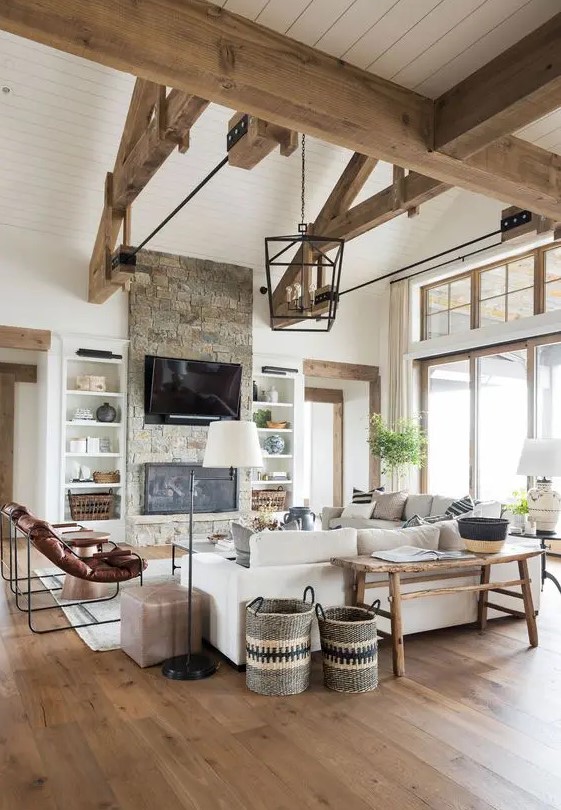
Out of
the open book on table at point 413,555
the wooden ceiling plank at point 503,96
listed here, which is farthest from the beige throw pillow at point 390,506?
the wooden ceiling plank at point 503,96

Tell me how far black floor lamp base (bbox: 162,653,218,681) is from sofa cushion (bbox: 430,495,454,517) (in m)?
3.98

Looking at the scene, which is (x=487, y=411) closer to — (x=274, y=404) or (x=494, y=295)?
(x=494, y=295)

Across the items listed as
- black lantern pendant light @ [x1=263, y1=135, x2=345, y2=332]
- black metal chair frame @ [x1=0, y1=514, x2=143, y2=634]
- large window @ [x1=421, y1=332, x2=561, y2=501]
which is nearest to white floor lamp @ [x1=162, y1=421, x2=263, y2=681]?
black metal chair frame @ [x1=0, y1=514, x2=143, y2=634]

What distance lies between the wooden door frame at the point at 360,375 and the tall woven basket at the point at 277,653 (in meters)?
7.01

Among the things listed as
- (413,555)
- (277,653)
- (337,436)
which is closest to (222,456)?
(277,653)

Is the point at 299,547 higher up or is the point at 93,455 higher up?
the point at 93,455

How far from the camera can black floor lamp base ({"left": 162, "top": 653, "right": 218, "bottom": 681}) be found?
3.75 m

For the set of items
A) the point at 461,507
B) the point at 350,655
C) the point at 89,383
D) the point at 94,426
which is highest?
the point at 89,383

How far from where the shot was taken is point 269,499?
32.7ft

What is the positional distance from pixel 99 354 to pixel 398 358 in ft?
15.6

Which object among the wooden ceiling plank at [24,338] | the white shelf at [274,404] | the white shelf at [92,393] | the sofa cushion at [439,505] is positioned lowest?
the sofa cushion at [439,505]

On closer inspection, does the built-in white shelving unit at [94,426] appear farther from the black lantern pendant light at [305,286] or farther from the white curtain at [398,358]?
the white curtain at [398,358]

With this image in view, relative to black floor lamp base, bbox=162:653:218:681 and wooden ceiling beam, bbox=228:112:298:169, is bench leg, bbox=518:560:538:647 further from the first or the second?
wooden ceiling beam, bbox=228:112:298:169

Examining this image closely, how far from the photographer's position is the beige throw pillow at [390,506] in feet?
26.4
